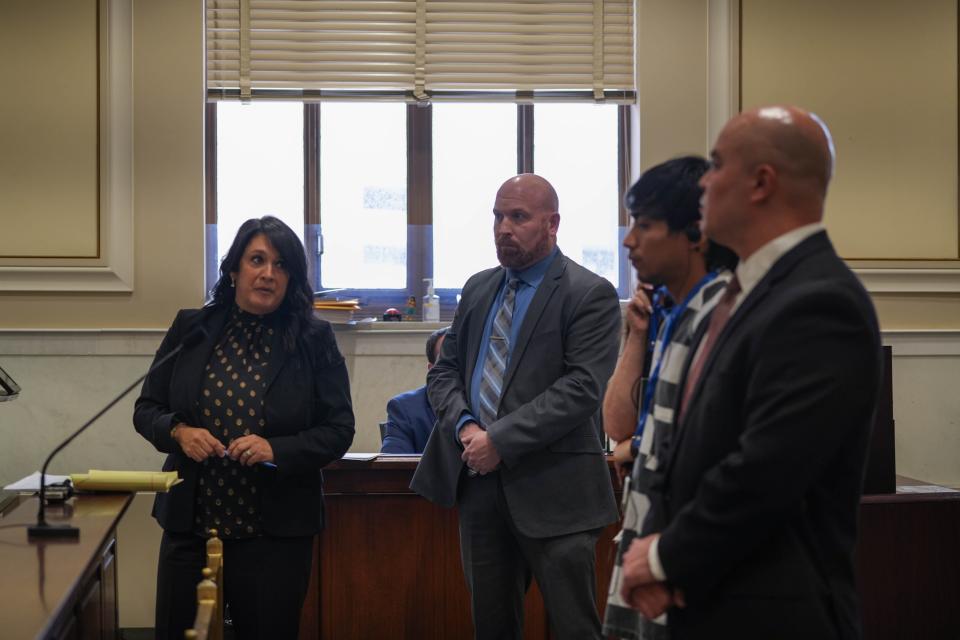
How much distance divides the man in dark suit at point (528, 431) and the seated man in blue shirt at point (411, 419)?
3.23 ft

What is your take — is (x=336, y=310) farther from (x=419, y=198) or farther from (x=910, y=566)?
(x=910, y=566)

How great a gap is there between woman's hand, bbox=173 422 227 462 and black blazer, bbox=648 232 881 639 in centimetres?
124

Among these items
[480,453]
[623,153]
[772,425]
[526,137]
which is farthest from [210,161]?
[772,425]

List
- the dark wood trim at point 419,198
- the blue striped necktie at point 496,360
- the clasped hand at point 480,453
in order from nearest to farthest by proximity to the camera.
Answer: the clasped hand at point 480,453 → the blue striped necktie at point 496,360 → the dark wood trim at point 419,198

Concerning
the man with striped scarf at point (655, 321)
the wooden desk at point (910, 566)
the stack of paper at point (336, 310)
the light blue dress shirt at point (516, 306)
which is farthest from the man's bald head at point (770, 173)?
the stack of paper at point (336, 310)

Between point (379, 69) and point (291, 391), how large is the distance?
8.19 feet

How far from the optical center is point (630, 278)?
4715mm

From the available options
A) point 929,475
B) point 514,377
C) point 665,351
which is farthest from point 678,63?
point 665,351

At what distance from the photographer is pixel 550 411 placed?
2.39 m

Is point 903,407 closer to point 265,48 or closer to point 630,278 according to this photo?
point 630,278

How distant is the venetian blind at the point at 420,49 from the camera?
14.8 feet

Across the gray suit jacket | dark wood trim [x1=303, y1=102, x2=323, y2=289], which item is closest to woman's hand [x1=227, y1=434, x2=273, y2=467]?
the gray suit jacket

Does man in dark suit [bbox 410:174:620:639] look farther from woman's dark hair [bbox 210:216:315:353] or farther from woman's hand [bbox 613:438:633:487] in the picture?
woman's hand [bbox 613:438:633:487]

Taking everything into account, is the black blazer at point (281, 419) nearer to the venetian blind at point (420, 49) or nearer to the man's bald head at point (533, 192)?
the man's bald head at point (533, 192)
